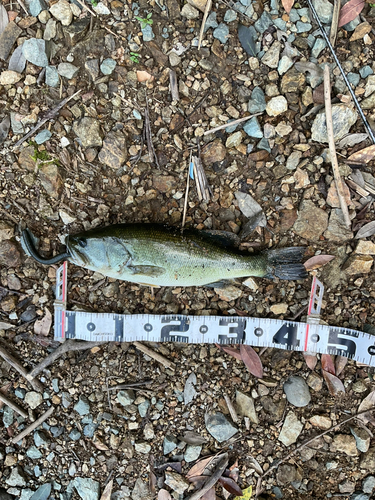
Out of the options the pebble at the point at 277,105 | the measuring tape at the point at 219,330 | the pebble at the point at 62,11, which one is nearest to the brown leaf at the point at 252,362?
the measuring tape at the point at 219,330

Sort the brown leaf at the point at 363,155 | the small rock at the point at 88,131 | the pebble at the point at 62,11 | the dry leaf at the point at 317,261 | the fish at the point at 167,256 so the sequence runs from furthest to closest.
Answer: the dry leaf at the point at 317,261 < the brown leaf at the point at 363,155 < the small rock at the point at 88,131 < the pebble at the point at 62,11 < the fish at the point at 167,256

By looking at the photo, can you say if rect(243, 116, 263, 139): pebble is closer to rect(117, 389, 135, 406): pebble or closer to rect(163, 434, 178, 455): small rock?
rect(117, 389, 135, 406): pebble

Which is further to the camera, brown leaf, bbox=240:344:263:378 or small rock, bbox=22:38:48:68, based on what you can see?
brown leaf, bbox=240:344:263:378

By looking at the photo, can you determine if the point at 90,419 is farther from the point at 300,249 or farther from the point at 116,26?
the point at 116,26

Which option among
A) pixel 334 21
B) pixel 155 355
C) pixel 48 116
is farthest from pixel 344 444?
pixel 48 116

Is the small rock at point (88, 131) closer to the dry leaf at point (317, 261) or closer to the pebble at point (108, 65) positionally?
the pebble at point (108, 65)

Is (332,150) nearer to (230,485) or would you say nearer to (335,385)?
(335,385)

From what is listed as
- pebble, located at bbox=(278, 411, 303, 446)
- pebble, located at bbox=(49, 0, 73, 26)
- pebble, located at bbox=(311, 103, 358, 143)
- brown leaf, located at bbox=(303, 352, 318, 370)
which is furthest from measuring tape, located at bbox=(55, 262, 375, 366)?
pebble, located at bbox=(49, 0, 73, 26)
